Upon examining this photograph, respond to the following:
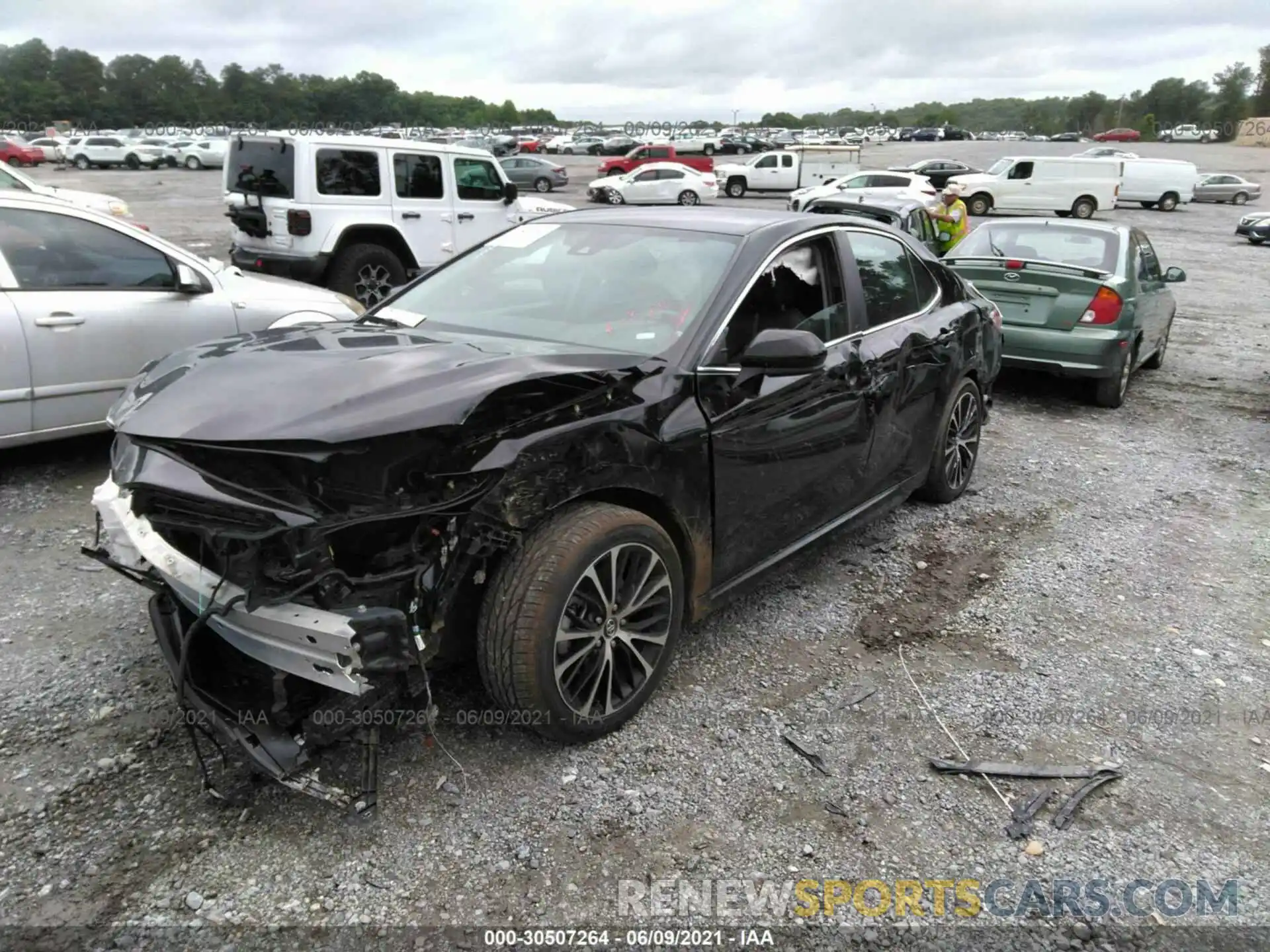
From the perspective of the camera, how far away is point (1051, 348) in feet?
24.2

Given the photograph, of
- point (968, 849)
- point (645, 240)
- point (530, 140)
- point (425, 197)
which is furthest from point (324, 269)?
point (530, 140)

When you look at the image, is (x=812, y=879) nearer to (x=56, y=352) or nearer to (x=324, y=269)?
(x=56, y=352)

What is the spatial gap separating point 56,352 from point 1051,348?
23.5ft

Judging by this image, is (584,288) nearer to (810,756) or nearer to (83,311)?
(810,756)

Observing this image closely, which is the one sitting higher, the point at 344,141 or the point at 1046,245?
the point at 344,141

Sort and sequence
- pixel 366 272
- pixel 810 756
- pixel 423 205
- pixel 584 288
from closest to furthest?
pixel 810 756
pixel 584 288
pixel 366 272
pixel 423 205

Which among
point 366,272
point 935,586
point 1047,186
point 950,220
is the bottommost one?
point 935,586

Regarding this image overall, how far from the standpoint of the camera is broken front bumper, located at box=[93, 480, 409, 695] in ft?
7.51

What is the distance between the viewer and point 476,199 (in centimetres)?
1110

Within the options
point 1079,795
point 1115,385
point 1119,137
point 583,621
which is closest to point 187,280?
point 583,621

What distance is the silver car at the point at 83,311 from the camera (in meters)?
4.79

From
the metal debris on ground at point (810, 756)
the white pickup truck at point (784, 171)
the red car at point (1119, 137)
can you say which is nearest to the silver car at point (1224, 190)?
the white pickup truck at point (784, 171)

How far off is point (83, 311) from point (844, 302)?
4.18 metres

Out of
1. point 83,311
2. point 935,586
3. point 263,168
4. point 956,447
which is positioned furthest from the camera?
point 263,168
